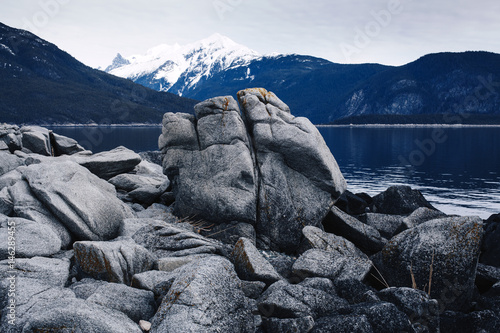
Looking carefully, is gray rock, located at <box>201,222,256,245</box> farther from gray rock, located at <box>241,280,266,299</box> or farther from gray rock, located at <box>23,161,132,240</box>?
gray rock, located at <box>241,280,266,299</box>

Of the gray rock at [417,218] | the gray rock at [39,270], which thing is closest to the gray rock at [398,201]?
the gray rock at [417,218]

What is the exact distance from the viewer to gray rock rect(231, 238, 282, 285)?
10.8 m

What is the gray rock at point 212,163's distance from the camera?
16375 millimetres

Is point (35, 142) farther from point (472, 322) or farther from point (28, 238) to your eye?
point (472, 322)

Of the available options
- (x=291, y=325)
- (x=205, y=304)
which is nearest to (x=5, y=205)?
(x=205, y=304)

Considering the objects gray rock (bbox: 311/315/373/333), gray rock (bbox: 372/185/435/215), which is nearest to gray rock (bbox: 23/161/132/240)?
gray rock (bbox: 311/315/373/333)

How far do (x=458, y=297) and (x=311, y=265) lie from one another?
4263mm

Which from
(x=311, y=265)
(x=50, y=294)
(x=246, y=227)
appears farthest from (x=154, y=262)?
(x=246, y=227)

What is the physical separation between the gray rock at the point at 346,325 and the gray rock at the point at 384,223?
11779 mm

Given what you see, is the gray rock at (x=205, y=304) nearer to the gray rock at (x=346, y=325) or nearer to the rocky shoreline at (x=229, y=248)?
the rocky shoreline at (x=229, y=248)

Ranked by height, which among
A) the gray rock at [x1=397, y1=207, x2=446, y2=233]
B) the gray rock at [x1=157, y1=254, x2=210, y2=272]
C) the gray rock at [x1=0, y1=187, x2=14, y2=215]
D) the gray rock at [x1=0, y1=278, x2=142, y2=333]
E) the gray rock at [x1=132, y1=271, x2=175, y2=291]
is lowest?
the gray rock at [x1=397, y1=207, x2=446, y2=233]

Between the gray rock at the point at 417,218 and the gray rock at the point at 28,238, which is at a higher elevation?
the gray rock at the point at 28,238

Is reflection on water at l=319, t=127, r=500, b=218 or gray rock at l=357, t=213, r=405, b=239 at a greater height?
gray rock at l=357, t=213, r=405, b=239

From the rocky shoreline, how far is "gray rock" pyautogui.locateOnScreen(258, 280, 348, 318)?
33 mm
